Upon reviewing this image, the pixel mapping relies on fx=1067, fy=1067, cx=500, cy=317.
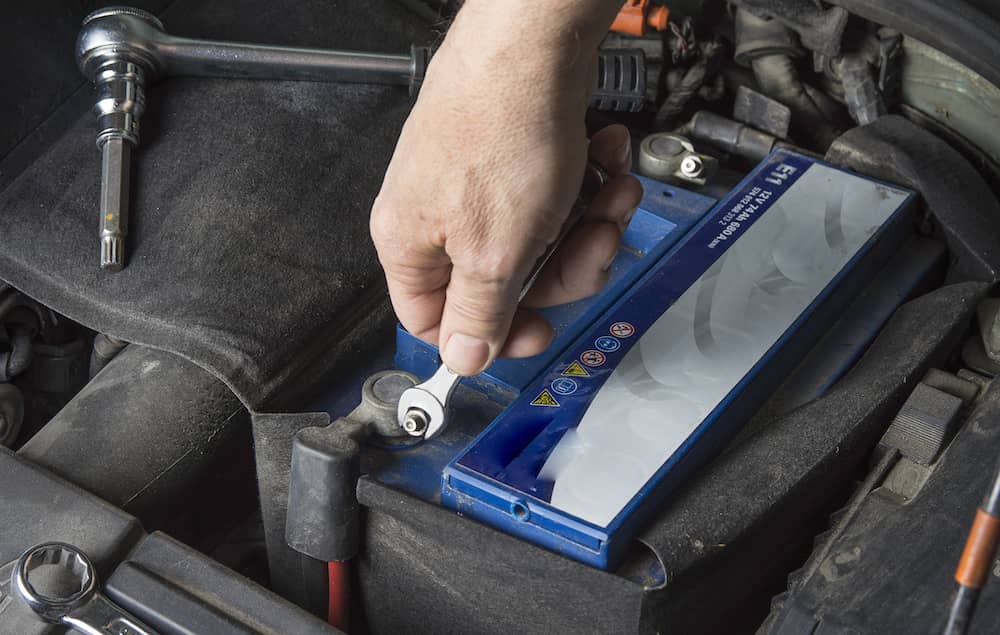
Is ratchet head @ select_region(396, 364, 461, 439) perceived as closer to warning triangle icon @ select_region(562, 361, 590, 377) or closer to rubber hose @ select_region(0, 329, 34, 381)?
warning triangle icon @ select_region(562, 361, 590, 377)

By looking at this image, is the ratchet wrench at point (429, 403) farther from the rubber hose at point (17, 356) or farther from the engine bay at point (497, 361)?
the rubber hose at point (17, 356)

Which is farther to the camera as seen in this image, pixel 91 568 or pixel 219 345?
pixel 219 345

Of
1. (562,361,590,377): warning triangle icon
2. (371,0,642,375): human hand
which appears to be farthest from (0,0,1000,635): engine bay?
(371,0,642,375): human hand

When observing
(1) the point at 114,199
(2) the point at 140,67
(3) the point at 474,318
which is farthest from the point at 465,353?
(2) the point at 140,67

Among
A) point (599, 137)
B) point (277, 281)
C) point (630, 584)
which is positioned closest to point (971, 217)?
point (599, 137)

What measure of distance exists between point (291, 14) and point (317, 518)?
25.2 inches

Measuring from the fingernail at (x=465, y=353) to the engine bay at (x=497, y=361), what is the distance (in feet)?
0.22

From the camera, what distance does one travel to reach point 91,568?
2.41ft

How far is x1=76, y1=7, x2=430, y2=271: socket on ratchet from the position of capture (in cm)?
97

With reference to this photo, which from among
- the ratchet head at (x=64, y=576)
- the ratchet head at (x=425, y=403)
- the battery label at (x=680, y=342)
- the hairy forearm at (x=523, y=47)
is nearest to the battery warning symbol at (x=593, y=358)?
the battery label at (x=680, y=342)

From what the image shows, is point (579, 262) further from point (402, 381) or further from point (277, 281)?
point (277, 281)

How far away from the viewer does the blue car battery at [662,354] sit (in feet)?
2.37

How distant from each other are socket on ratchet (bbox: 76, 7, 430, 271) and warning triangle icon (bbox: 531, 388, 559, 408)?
393mm

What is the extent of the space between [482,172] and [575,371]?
26cm
